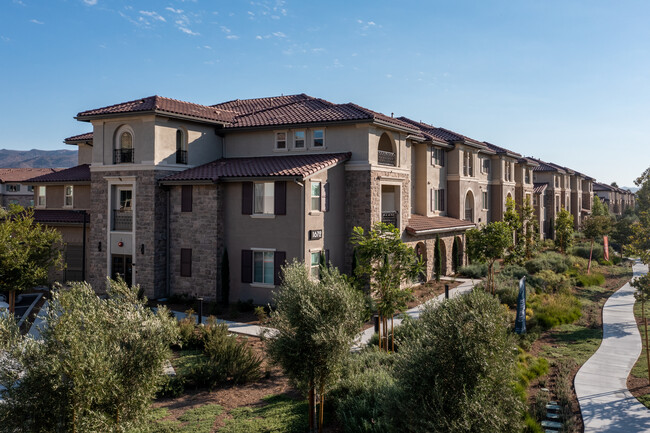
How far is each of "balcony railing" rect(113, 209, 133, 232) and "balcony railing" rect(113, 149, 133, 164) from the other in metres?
2.50

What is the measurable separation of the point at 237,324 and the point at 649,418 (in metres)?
14.3

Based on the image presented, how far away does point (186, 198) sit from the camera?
23.9 metres

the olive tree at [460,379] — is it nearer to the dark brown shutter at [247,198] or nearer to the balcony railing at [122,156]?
the dark brown shutter at [247,198]

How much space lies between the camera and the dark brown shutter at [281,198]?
870 inches

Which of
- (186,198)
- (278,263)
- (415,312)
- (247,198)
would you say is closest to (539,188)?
(415,312)

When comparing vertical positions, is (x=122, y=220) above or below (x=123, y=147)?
below

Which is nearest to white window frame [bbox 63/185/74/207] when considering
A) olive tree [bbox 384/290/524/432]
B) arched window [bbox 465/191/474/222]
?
olive tree [bbox 384/290/524/432]

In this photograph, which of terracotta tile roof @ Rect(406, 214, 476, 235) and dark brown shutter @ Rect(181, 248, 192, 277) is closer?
dark brown shutter @ Rect(181, 248, 192, 277)

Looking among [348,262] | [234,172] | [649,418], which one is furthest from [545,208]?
[649,418]

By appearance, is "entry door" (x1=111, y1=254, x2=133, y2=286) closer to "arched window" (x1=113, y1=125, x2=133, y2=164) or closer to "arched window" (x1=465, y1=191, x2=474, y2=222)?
"arched window" (x1=113, y1=125, x2=133, y2=164)

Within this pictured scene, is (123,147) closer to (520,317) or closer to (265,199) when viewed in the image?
(265,199)

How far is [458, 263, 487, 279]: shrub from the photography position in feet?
106

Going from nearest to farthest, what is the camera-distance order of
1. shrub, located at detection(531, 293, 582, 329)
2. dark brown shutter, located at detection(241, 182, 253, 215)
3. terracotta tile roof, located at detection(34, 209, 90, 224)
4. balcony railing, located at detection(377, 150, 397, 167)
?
shrub, located at detection(531, 293, 582, 329) < dark brown shutter, located at detection(241, 182, 253, 215) < balcony railing, located at detection(377, 150, 397, 167) < terracotta tile roof, located at detection(34, 209, 90, 224)

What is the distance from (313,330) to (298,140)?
16887 millimetres
